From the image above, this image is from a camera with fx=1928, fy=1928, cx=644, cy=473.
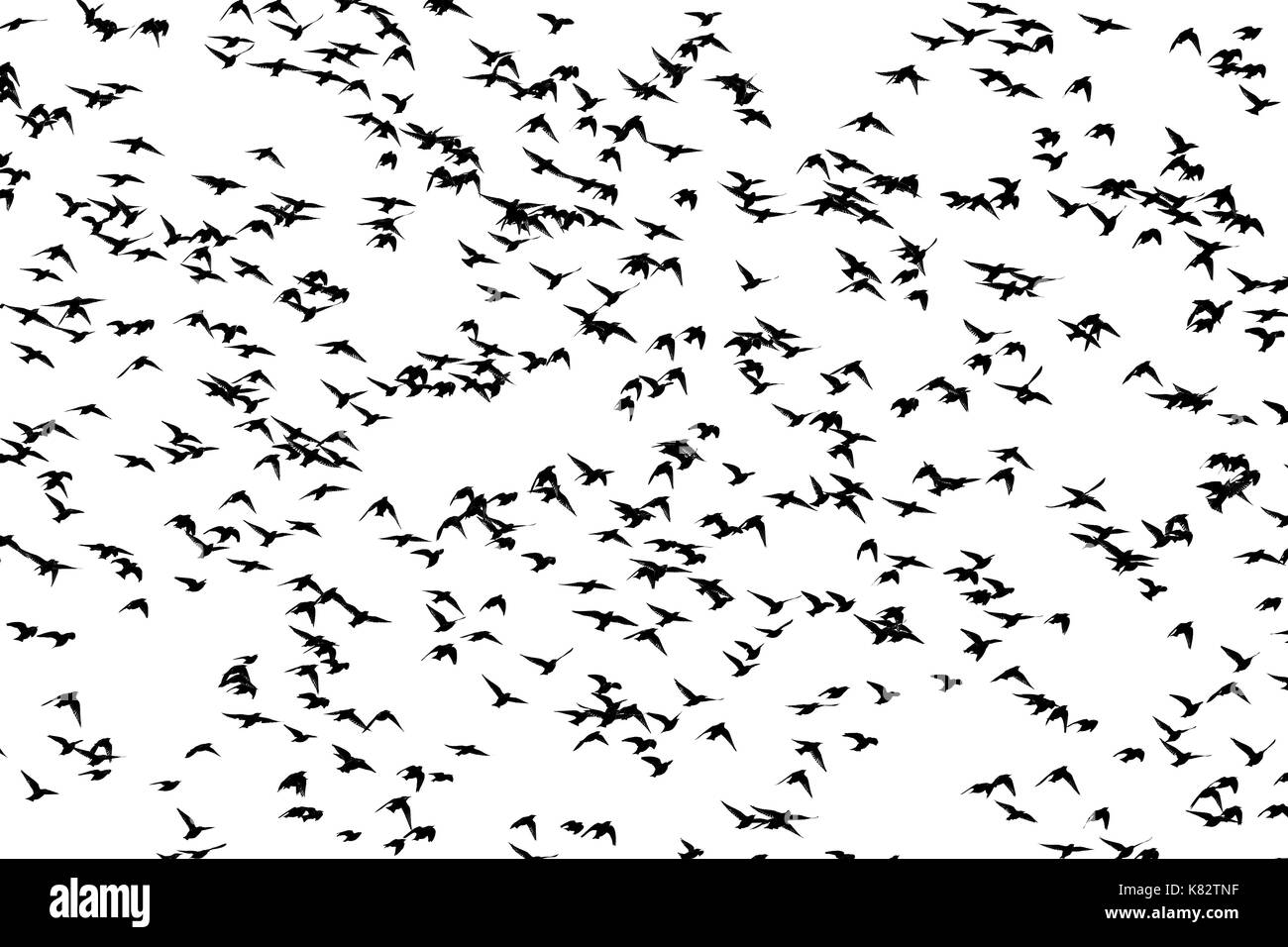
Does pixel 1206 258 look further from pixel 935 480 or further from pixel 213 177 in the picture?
pixel 213 177

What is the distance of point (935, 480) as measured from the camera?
139 feet

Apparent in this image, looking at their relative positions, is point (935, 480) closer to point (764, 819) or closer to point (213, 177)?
point (764, 819)

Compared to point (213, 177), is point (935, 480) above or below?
below

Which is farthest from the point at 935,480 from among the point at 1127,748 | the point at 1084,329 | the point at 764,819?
the point at 764,819

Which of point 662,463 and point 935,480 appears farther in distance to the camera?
point 935,480
